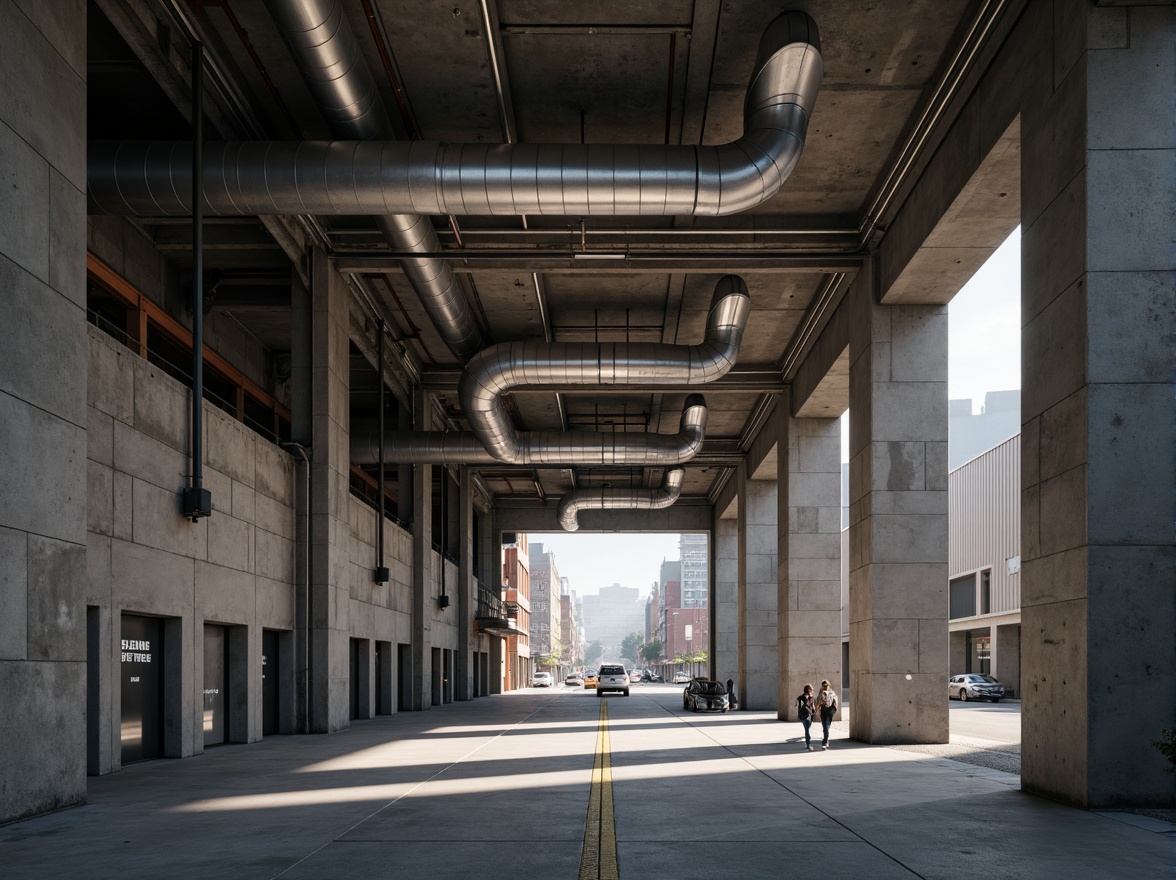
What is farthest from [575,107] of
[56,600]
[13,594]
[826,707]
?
[13,594]

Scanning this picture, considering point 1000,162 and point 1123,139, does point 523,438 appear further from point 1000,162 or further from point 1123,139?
point 1123,139

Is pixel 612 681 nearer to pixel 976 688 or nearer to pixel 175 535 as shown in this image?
pixel 976 688

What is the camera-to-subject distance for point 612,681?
175 ft

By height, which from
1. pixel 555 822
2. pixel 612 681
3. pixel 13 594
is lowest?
pixel 612 681

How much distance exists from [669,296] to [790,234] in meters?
4.86

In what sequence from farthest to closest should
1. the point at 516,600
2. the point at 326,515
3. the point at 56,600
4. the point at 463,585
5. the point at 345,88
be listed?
1. the point at 516,600
2. the point at 463,585
3. the point at 326,515
4. the point at 345,88
5. the point at 56,600

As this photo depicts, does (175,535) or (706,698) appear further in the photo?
(706,698)

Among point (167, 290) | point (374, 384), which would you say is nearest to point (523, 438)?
point (374, 384)

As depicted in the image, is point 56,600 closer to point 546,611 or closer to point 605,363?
point 605,363

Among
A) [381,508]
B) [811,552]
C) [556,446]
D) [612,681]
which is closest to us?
[381,508]

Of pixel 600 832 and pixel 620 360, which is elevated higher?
pixel 620 360

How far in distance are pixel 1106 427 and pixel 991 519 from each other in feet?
165

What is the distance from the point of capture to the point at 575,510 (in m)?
46.3

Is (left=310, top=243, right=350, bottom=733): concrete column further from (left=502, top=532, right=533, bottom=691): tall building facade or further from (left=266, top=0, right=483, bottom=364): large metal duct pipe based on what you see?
(left=502, top=532, right=533, bottom=691): tall building facade
